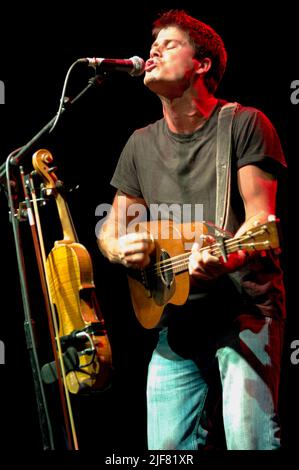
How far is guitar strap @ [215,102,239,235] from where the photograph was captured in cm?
267

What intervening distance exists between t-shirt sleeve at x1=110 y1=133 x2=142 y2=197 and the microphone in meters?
0.65

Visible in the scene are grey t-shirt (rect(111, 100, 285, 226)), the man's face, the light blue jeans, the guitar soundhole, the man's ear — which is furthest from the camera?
the man's ear

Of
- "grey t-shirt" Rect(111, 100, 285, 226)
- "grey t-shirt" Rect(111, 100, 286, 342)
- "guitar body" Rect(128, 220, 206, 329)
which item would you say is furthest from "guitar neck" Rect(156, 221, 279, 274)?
"grey t-shirt" Rect(111, 100, 285, 226)

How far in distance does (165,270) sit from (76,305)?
486mm

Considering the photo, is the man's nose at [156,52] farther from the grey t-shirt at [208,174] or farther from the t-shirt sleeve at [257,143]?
the t-shirt sleeve at [257,143]

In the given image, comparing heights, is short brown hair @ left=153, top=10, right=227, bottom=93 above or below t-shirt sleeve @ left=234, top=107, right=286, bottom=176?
above

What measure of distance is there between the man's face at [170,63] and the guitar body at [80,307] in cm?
92

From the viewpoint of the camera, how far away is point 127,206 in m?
3.23

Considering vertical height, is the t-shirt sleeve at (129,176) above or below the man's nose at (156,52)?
below

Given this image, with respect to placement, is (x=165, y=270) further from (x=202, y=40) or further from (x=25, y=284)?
(x=202, y=40)

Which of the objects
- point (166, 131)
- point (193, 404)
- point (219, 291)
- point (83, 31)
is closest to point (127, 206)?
point (166, 131)

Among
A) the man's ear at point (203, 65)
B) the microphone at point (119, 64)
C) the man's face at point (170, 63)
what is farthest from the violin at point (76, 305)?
the man's ear at point (203, 65)

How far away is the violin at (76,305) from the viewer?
8.18 ft

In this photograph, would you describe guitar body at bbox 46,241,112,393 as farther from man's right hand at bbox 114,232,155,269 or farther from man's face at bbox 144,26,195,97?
man's face at bbox 144,26,195,97
